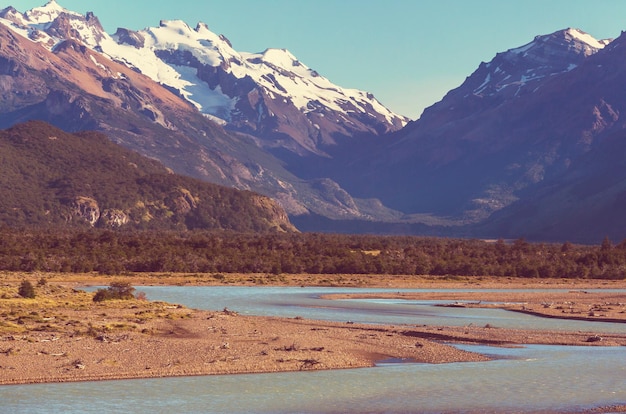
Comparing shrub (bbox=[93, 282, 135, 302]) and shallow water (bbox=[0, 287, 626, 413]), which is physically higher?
shrub (bbox=[93, 282, 135, 302])

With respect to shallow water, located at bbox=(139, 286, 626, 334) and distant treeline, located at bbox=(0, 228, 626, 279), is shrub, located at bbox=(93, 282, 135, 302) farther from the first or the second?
distant treeline, located at bbox=(0, 228, 626, 279)

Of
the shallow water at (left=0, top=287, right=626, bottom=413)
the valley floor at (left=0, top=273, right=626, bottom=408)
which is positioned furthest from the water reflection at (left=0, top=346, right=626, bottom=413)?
the valley floor at (left=0, top=273, right=626, bottom=408)

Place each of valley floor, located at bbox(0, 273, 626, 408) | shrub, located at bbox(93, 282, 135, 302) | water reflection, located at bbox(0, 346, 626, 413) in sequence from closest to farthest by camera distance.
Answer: water reflection, located at bbox(0, 346, 626, 413)
valley floor, located at bbox(0, 273, 626, 408)
shrub, located at bbox(93, 282, 135, 302)

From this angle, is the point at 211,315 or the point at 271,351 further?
the point at 211,315

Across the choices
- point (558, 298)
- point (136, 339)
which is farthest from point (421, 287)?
point (136, 339)

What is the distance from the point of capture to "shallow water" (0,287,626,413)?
4372 centimetres

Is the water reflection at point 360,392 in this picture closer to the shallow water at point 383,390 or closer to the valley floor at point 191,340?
the shallow water at point 383,390

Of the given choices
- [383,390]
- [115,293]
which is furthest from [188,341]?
[115,293]

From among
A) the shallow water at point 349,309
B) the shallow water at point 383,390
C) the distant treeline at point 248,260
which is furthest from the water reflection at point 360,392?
the distant treeline at point 248,260

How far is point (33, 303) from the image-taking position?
78.2 meters

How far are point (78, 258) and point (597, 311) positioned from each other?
288 feet

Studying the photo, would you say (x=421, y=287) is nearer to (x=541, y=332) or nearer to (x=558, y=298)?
(x=558, y=298)

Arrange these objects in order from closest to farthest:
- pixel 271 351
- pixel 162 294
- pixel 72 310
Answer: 1. pixel 271 351
2. pixel 72 310
3. pixel 162 294

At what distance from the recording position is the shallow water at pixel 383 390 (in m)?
43.7
